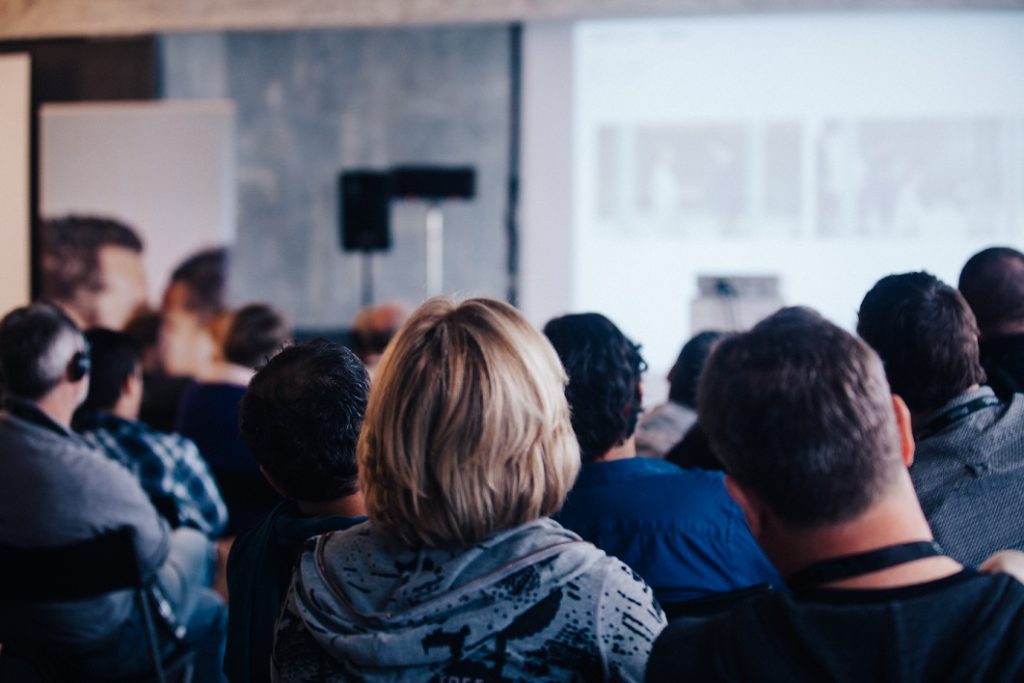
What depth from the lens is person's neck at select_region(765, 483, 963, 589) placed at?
85 cm

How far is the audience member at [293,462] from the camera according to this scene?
4.73ft

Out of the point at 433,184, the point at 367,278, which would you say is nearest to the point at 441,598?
the point at 433,184

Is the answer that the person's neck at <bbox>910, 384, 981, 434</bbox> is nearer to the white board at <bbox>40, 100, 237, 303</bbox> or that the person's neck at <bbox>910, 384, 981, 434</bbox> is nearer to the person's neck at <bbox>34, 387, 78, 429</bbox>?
the person's neck at <bbox>34, 387, 78, 429</bbox>

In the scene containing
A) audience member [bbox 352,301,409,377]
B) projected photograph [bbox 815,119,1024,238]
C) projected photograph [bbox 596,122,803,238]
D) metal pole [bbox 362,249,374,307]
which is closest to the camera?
audience member [bbox 352,301,409,377]

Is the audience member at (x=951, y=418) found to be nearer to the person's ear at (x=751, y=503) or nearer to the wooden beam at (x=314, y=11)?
the person's ear at (x=751, y=503)

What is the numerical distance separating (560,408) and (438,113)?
20.9 feet

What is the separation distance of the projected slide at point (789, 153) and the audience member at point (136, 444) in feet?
8.99

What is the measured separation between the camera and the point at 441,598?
106 centimetres

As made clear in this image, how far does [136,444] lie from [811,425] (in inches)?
99.6

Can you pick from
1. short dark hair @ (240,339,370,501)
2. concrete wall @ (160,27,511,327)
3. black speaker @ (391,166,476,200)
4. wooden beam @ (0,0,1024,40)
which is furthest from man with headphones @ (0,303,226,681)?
concrete wall @ (160,27,511,327)

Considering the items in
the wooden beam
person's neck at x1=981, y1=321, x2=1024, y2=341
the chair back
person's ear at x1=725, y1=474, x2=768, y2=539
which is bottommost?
the chair back

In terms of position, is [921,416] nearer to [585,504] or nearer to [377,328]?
[585,504]

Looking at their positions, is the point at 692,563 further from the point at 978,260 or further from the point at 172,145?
the point at 172,145

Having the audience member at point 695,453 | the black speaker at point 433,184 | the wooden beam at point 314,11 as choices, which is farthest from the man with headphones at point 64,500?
the black speaker at point 433,184
